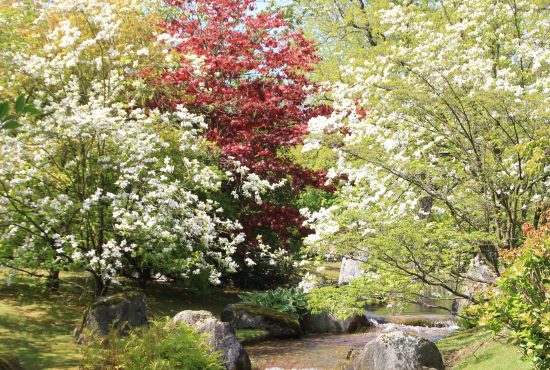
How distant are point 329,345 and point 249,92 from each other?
300 inches

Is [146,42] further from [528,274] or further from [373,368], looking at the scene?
[528,274]

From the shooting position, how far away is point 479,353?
10.8m

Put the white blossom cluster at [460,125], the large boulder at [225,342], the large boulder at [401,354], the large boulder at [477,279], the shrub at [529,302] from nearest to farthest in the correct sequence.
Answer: the shrub at [529,302] → the large boulder at [477,279] → the white blossom cluster at [460,125] → the large boulder at [401,354] → the large boulder at [225,342]

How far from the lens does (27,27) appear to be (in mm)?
14594

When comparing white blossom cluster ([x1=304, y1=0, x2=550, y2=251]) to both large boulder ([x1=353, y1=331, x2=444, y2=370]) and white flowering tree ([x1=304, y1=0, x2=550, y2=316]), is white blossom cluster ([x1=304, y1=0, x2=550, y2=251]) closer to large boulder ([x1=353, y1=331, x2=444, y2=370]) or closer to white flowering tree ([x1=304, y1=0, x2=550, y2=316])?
white flowering tree ([x1=304, y1=0, x2=550, y2=316])

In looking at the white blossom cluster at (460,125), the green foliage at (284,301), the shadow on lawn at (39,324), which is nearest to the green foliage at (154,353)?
the shadow on lawn at (39,324)

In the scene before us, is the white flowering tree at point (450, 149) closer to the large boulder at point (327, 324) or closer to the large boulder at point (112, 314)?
the large boulder at point (112, 314)

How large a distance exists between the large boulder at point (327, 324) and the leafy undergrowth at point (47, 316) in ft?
8.99

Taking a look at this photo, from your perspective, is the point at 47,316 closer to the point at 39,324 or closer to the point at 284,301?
the point at 39,324

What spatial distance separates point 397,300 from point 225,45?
31.6 feet

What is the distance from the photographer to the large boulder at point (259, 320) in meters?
14.1

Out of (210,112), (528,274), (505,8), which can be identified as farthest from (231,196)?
(528,274)

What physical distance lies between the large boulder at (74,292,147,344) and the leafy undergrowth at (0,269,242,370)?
44 centimetres

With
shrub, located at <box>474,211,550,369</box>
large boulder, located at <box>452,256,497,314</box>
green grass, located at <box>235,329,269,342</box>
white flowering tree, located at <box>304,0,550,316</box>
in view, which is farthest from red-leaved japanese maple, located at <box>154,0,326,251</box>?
shrub, located at <box>474,211,550,369</box>
